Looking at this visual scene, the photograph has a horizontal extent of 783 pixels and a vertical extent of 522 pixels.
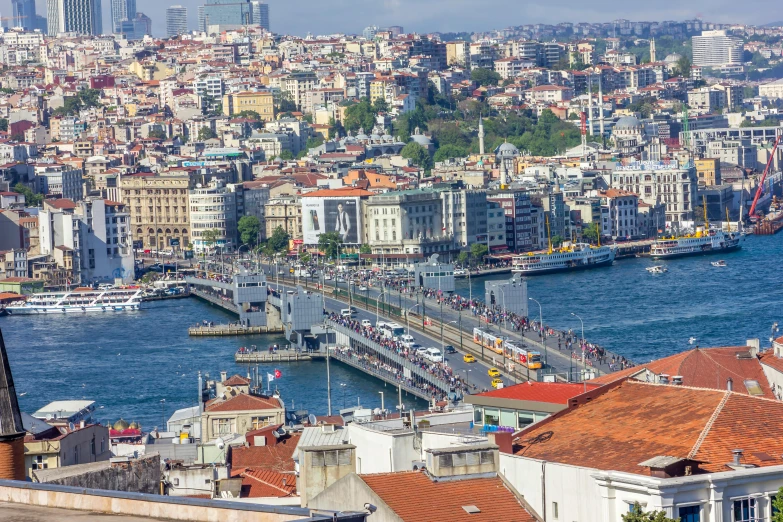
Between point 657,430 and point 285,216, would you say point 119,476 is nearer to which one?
point 657,430

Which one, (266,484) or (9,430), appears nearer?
(9,430)

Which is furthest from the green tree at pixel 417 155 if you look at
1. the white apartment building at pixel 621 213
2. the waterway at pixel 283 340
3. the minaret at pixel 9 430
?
the minaret at pixel 9 430

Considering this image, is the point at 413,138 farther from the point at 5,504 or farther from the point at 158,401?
the point at 5,504

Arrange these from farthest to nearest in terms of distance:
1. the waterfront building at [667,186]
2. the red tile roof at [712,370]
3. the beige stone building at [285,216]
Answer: the waterfront building at [667,186]
the beige stone building at [285,216]
the red tile roof at [712,370]

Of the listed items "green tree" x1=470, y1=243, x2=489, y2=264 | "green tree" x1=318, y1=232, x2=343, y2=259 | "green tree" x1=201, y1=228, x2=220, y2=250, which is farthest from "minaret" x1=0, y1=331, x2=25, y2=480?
"green tree" x1=201, y1=228, x2=220, y2=250

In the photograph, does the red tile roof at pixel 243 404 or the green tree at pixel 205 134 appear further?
the green tree at pixel 205 134

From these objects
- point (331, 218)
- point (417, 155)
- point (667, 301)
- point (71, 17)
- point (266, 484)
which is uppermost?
point (71, 17)

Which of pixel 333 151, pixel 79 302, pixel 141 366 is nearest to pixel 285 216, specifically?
pixel 79 302

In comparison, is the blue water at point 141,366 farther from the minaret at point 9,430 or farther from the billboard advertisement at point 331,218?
the minaret at point 9,430
